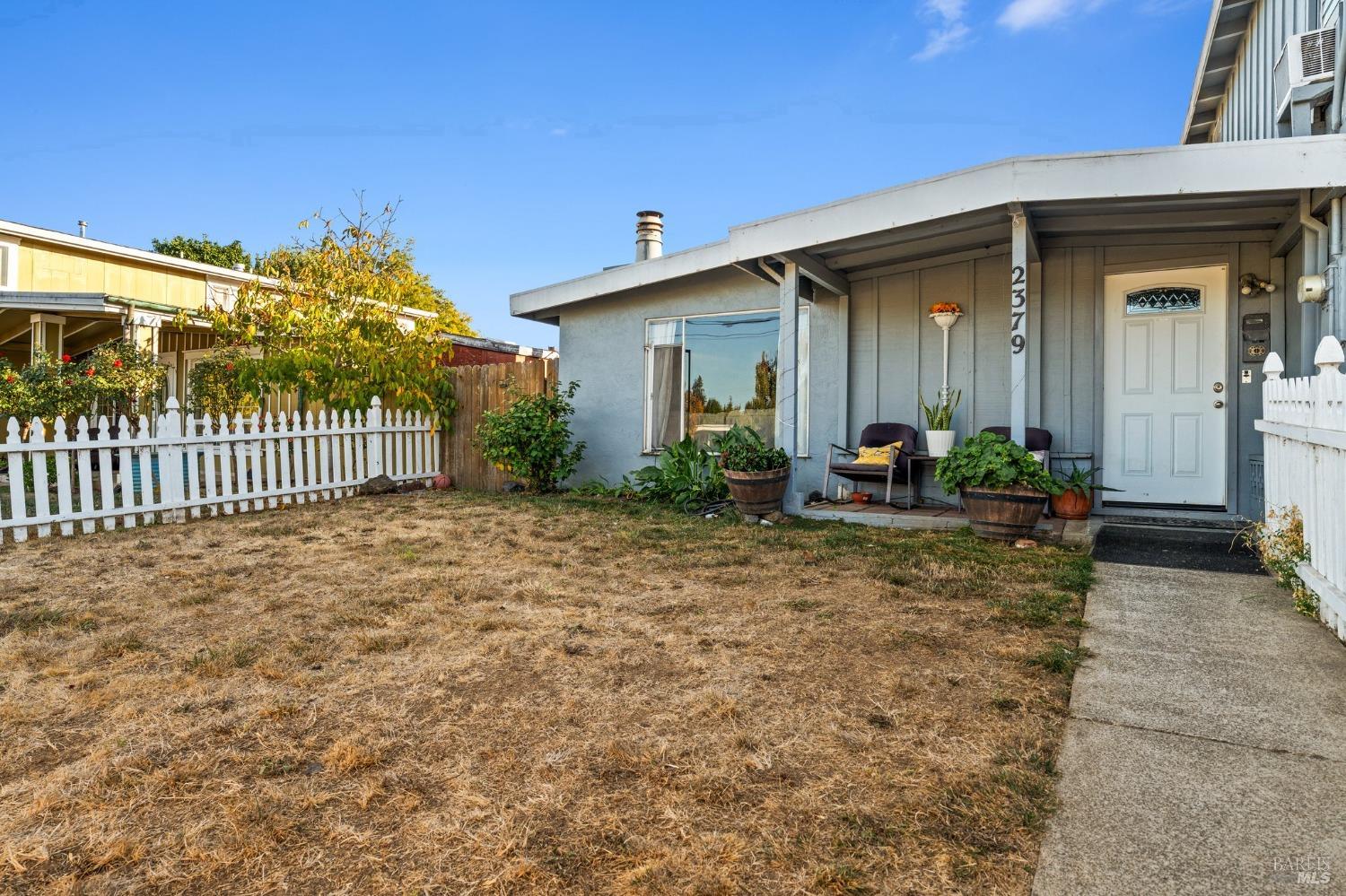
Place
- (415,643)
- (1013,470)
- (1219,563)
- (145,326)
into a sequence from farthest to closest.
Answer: (145,326) < (1013,470) < (1219,563) < (415,643)

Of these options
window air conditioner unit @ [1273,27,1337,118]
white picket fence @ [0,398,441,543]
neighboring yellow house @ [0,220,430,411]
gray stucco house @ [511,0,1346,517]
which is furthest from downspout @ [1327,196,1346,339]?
neighboring yellow house @ [0,220,430,411]

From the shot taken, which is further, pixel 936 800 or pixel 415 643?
pixel 415 643

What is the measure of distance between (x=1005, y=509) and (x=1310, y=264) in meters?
2.40

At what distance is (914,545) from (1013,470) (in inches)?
31.9

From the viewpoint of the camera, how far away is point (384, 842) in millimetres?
1578

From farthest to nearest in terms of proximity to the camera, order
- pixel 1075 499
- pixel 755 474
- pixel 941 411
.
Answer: pixel 941 411 < pixel 755 474 < pixel 1075 499

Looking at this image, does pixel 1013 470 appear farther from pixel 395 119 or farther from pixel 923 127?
pixel 395 119

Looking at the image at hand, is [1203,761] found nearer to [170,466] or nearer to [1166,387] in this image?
[1166,387]

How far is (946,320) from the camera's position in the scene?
6.47 m

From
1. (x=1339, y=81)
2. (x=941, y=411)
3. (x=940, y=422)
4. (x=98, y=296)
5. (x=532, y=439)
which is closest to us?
(x=1339, y=81)

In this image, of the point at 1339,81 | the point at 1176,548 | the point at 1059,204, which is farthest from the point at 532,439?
the point at 1339,81

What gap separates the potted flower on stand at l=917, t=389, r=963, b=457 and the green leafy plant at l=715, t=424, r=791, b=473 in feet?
4.05

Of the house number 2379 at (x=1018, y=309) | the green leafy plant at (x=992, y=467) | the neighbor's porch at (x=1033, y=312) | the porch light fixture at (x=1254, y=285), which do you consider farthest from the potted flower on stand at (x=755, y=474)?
the porch light fixture at (x=1254, y=285)

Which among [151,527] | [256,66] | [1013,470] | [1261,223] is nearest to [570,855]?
[1013,470]
